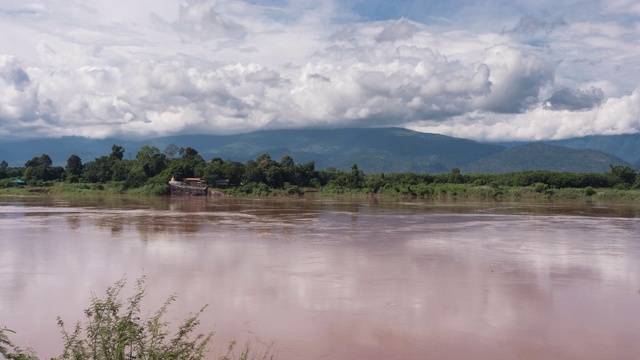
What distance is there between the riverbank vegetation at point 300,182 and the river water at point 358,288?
5528 cm

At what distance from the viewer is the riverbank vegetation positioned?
3199 inches

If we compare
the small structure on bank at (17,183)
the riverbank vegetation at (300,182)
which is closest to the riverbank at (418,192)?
the riverbank vegetation at (300,182)

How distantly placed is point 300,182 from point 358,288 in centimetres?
7850

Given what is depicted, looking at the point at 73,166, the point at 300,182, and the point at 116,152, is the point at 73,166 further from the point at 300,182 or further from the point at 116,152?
the point at 300,182

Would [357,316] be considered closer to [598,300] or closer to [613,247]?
[598,300]

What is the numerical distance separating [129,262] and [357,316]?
9668 millimetres

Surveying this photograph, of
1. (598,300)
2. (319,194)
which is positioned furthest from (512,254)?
(319,194)

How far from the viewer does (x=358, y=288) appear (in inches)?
567

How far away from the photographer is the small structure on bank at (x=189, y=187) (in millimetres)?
79938

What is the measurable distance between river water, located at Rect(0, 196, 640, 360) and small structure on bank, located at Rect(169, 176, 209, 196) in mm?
52820

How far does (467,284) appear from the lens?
599 inches

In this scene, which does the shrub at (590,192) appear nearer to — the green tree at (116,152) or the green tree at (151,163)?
the green tree at (151,163)

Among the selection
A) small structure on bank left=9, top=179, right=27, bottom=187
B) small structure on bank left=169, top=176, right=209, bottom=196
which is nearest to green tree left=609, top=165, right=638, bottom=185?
small structure on bank left=169, top=176, right=209, bottom=196

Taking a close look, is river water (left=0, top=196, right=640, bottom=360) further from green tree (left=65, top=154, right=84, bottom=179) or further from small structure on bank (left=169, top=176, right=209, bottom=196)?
green tree (left=65, top=154, right=84, bottom=179)
